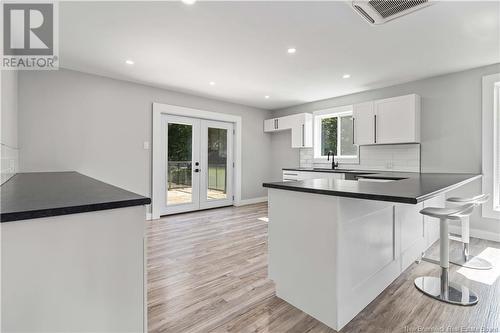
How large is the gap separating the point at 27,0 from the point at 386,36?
3348 millimetres

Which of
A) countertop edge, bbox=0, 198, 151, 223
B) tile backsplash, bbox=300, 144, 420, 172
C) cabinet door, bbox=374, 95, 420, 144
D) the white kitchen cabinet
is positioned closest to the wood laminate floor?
countertop edge, bbox=0, 198, 151, 223

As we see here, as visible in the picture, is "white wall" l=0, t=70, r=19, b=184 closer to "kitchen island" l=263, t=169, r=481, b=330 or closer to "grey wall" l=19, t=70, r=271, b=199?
"grey wall" l=19, t=70, r=271, b=199

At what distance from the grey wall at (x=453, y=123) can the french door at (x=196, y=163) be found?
3.62 metres

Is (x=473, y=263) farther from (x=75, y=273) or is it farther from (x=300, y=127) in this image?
(x=300, y=127)

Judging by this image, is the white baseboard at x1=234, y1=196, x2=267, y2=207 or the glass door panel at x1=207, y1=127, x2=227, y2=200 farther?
the white baseboard at x1=234, y1=196, x2=267, y2=207

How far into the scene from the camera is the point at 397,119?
382cm

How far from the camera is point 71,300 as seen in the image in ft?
2.96

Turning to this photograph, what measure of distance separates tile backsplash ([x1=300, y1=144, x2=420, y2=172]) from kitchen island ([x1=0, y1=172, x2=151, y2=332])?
4.27 m

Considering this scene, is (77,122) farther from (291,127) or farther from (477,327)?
(477,327)

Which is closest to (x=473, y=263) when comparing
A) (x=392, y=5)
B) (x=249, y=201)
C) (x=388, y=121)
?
(x=388, y=121)

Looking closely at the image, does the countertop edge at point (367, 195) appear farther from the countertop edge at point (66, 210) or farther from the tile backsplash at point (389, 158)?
the tile backsplash at point (389, 158)

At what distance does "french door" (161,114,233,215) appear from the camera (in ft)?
15.3

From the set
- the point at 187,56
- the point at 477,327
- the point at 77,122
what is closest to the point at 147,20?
the point at 187,56

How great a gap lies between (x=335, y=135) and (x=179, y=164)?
3334 millimetres
